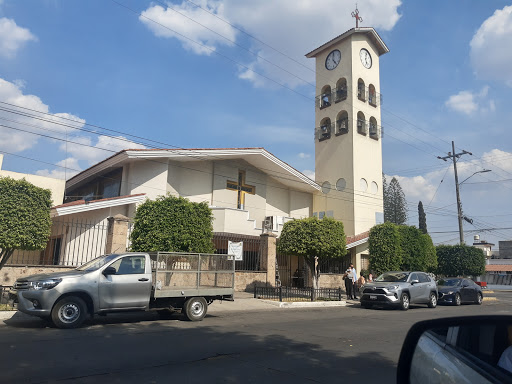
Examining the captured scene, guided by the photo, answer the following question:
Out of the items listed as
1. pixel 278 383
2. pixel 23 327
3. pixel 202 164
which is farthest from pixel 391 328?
pixel 202 164

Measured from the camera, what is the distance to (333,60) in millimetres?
32062

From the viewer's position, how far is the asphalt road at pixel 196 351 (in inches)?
223

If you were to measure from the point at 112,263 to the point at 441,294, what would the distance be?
55.1ft

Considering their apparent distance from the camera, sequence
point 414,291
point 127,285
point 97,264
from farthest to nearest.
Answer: point 414,291, point 97,264, point 127,285

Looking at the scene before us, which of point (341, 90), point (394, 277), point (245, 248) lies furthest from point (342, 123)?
point (394, 277)

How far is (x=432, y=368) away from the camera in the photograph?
6.73 feet

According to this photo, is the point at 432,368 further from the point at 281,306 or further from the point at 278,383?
the point at 281,306

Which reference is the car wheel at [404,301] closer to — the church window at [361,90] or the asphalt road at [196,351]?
the asphalt road at [196,351]

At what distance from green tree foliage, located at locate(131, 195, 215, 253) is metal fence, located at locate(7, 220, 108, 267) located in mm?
2099

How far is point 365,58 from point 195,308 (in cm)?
2640

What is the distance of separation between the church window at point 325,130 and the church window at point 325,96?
1.19 m

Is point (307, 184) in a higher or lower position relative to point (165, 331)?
higher

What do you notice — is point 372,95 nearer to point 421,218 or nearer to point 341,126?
point 341,126

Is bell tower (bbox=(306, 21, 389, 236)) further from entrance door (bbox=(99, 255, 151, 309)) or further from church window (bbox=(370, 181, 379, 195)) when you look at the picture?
entrance door (bbox=(99, 255, 151, 309))
